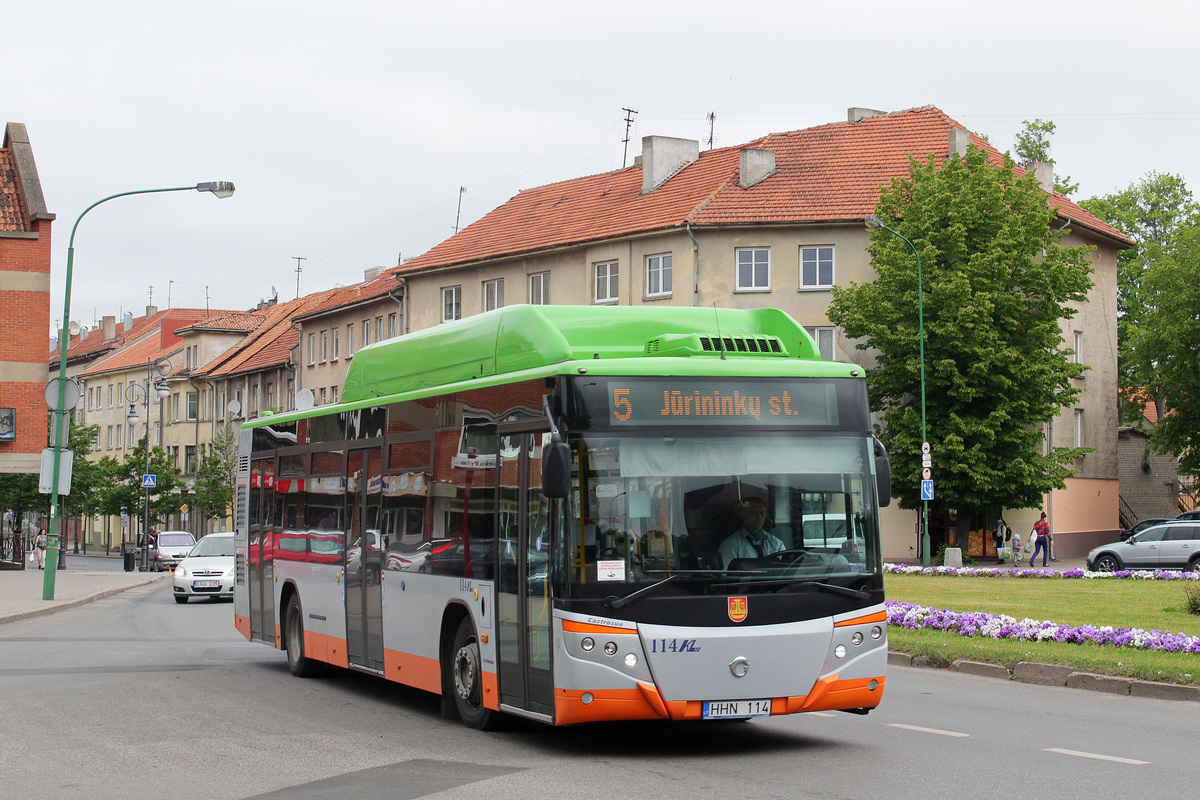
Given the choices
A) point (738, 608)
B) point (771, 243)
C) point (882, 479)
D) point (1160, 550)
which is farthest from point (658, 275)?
point (738, 608)

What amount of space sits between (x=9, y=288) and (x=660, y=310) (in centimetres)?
3556

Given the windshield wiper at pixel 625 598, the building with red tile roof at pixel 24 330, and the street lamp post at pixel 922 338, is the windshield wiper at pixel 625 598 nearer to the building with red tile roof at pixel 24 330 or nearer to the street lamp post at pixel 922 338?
the street lamp post at pixel 922 338

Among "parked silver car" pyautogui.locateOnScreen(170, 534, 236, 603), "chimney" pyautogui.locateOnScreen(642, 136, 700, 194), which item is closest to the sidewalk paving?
"parked silver car" pyautogui.locateOnScreen(170, 534, 236, 603)

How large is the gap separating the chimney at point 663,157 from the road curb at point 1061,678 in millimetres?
38256

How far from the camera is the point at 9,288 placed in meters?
41.2

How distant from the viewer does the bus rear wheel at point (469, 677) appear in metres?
10.4

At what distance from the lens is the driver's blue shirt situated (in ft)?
29.8

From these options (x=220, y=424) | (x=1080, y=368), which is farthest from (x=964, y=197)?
(x=220, y=424)

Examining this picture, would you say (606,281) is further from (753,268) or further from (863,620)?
(863,620)

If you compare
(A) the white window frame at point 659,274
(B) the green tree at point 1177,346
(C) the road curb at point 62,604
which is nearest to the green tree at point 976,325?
(A) the white window frame at point 659,274

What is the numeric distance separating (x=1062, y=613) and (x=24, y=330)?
105 feet

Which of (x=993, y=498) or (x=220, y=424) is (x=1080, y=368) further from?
(x=220, y=424)

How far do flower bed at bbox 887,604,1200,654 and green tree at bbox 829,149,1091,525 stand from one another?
76.1 feet

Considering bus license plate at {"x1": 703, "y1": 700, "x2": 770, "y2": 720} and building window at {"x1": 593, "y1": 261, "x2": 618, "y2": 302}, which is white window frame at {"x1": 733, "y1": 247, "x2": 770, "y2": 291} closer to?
building window at {"x1": 593, "y1": 261, "x2": 618, "y2": 302}
